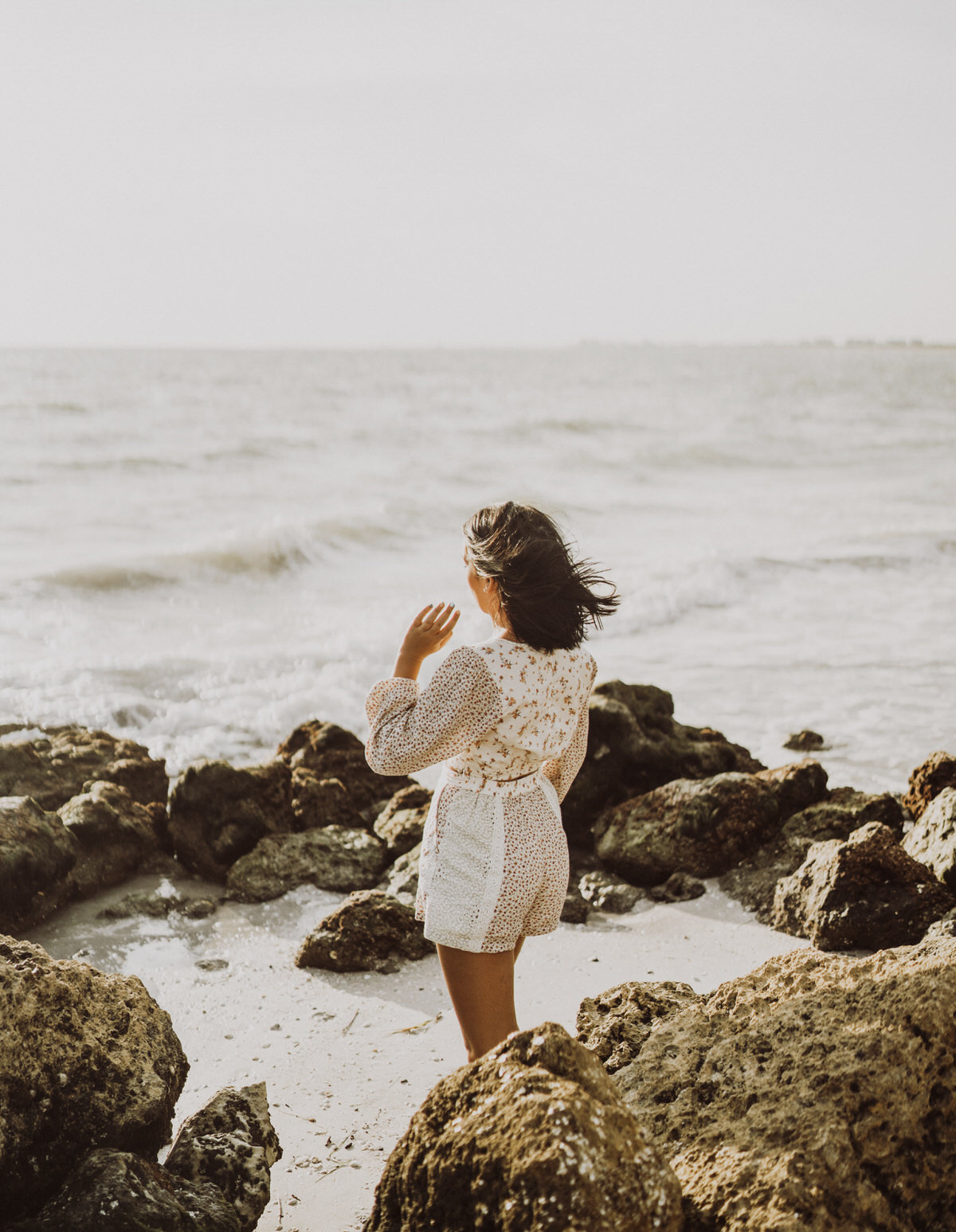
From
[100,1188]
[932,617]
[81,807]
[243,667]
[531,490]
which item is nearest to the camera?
[100,1188]

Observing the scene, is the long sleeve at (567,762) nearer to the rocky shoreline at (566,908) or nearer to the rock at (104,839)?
the rocky shoreline at (566,908)

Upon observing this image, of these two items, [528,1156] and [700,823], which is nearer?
[528,1156]

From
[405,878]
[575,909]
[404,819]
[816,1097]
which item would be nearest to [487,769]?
[816,1097]

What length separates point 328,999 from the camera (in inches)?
166

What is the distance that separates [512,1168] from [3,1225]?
4.46 ft

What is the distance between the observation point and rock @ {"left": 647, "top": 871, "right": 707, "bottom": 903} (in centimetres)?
495

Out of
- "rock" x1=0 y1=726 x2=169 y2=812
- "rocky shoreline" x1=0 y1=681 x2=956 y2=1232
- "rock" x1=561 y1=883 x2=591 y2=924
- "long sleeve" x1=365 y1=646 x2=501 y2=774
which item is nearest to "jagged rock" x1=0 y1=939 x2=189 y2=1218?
"rocky shoreline" x1=0 y1=681 x2=956 y2=1232

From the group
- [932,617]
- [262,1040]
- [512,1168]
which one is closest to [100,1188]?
[512,1168]

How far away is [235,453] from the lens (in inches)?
910

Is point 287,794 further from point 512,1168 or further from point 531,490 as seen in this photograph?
point 531,490

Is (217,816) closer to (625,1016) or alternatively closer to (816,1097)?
(625,1016)

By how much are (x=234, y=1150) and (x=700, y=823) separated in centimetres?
299

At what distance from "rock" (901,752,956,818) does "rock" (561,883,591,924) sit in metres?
1.80

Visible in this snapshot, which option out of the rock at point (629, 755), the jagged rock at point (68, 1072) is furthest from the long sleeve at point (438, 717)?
the rock at point (629, 755)
